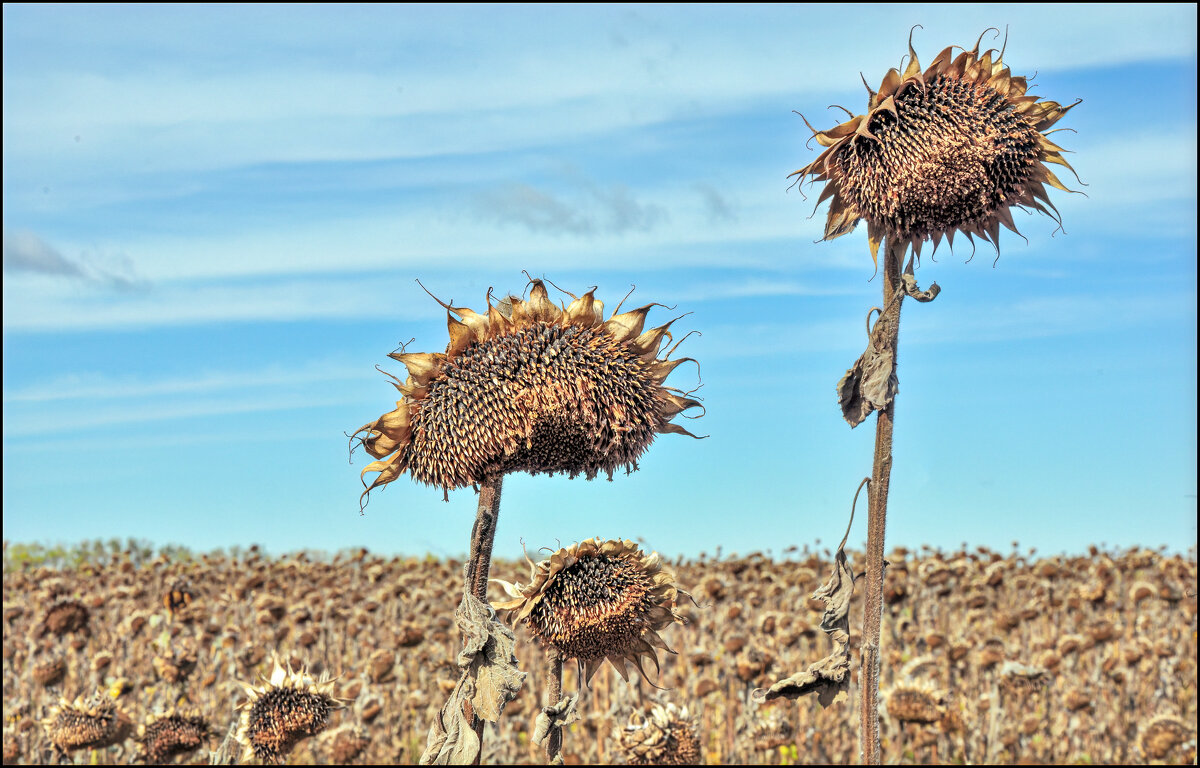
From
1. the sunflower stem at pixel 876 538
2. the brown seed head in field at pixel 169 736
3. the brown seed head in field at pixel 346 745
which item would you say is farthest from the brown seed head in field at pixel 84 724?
the sunflower stem at pixel 876 538

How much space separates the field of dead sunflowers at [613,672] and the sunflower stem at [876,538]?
1.82 meters

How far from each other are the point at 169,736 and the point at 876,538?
4271 mm

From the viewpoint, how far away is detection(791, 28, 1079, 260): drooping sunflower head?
12.9 ft

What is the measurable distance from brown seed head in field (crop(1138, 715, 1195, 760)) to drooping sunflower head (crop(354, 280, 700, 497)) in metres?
7.51

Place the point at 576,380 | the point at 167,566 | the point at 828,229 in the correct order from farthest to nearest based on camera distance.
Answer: the point at 167,566 → the point at 828,229 → the point at 576,380

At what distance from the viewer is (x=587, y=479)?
11.8 feet

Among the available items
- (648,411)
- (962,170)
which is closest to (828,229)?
(962,170)

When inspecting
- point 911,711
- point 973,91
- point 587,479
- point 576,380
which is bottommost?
point 911,711

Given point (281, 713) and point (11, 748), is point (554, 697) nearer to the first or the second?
point (281, 713)

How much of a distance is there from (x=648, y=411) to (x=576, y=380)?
280 millimetres

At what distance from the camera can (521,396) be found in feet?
10.8

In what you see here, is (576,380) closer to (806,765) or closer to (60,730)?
(60,730)

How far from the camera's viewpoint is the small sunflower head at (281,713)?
5035 millimetres

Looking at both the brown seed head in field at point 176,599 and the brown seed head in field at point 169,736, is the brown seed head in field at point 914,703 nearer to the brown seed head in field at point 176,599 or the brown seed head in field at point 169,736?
the brown seed head in field at point 169,736
